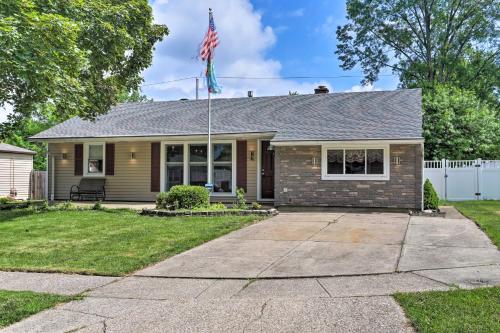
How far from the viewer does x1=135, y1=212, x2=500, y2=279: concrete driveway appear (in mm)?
6133

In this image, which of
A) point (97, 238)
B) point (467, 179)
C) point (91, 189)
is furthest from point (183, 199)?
point (467, 179)

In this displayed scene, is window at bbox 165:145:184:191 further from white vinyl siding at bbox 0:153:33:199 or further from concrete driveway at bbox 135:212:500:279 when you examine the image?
white vinyl siding at bbox 0:153:33:199

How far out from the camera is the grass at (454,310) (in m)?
3.78

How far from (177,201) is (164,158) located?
4.48 metres

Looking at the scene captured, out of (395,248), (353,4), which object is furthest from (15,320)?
(353,4)

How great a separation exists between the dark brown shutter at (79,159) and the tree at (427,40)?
71.5ft

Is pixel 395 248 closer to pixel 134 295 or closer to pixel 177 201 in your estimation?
pixel 134 295

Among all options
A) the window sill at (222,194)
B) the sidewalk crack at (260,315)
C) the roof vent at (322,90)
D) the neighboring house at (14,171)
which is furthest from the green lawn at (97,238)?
the neighboring house at (14,171)

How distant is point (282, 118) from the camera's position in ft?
54.1

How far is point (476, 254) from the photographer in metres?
6.84

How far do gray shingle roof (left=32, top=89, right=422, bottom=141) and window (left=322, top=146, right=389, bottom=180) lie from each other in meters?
0.51

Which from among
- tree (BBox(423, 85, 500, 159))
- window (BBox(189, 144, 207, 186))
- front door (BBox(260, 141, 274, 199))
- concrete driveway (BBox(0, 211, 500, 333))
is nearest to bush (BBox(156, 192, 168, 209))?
window (BBox(189, 144, 207, 186))

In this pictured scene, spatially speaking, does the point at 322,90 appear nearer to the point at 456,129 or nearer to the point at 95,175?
the point at 456,129

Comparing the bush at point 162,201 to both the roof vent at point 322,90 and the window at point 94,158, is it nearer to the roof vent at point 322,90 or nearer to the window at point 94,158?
the window at point 94,158
